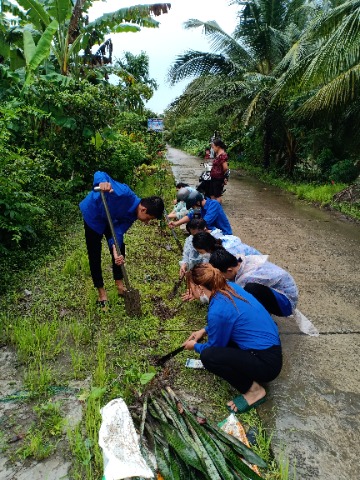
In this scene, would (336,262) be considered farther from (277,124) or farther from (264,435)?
(277,124)

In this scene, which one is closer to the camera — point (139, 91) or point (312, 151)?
point (139, 91)

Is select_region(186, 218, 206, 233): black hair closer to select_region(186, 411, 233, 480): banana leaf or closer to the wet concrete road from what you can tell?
the wet concrete road

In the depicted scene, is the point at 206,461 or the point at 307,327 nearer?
the point at 206,461

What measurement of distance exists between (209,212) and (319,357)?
1.99 meters

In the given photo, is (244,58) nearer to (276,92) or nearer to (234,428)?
(276,92)

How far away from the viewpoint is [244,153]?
16438 mm

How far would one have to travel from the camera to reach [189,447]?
75.5 inches

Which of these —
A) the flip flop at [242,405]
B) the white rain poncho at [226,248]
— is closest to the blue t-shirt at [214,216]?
the white rain poncho at [226,248]

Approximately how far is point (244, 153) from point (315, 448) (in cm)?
1523

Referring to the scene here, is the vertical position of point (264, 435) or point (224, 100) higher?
point (224, 100)

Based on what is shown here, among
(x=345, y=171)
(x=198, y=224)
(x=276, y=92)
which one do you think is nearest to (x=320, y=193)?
(x=345, y=171)

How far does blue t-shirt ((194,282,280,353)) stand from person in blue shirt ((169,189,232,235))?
6.33ft

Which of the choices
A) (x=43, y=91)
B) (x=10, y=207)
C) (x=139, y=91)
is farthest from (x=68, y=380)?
(x=139, y=91)

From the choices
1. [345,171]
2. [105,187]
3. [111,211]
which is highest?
[105,187]
